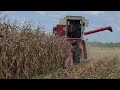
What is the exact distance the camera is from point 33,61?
10195 mm

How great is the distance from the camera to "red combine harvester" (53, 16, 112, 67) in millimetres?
15518

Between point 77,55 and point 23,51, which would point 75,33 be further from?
point 23,51

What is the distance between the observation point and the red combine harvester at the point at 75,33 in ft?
50.9

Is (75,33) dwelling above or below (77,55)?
above

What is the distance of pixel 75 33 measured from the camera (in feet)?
53.7

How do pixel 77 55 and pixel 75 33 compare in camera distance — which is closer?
pixel 77 55

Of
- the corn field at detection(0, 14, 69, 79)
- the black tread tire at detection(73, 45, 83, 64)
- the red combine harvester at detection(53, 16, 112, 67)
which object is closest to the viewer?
the corn field at detection(0, 14, 69, 79)

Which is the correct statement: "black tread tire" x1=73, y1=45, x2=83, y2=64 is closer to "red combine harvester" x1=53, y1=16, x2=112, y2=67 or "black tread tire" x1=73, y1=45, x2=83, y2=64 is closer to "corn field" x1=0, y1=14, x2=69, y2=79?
"red combine harvester" x1=53, y1=16, x2=112, y2=67

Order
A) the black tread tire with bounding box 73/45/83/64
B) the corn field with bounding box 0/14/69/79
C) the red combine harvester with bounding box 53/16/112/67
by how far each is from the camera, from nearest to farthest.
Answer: the corn field with bounding box 0/14/69/79, the black tread tire with bounding box 73/45/83/64, the red combine harvester with bounding box 53/16/112/67

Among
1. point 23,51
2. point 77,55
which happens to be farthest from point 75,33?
point 23,51

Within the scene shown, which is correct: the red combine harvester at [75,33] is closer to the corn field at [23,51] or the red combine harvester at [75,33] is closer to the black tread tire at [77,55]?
the black tread tire at [77,55]

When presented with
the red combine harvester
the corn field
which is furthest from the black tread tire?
the corn field
